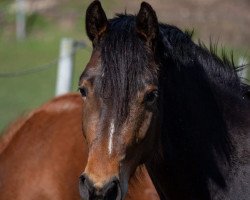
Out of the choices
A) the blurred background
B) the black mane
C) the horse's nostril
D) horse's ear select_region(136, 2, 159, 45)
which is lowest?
the horse's nostril

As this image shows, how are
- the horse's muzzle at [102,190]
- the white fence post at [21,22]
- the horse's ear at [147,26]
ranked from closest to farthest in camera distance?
the horse's muzzle at [102,190] < the horse's ear at [147,26] < the white fence post at [21,22]

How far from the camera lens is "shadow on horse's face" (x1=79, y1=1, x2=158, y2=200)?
3.61 m

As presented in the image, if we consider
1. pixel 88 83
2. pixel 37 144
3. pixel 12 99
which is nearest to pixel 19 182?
pixel 37 144

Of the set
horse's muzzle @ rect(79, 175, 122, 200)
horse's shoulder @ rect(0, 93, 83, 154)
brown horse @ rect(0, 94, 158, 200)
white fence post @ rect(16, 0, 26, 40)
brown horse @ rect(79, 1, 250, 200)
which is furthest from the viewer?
white fence post @ rect(16, 0, 26, 40)

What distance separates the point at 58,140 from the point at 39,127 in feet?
0.73

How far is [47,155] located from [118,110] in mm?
1701

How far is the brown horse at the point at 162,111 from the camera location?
12.2 ft

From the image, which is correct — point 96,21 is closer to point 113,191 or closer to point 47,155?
point 113,191

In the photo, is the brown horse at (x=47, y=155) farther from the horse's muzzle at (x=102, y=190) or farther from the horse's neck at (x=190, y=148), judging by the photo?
the horse's muzzle at (x=102, y=190)

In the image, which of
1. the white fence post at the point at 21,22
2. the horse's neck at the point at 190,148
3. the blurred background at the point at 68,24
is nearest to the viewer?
the horse's neck at the point at 190,148

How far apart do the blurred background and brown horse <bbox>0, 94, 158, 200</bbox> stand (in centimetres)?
1043

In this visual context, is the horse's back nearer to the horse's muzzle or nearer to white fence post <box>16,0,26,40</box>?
the horse's muzzle

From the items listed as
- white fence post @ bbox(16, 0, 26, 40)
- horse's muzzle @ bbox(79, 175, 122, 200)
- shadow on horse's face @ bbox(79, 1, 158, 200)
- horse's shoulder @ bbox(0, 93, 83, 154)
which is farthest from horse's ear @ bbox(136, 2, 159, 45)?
white fence post @ bbox(16, 0, 26, 40)

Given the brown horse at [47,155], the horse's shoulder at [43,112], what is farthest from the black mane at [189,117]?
the horse's shoulder at [43,112]
